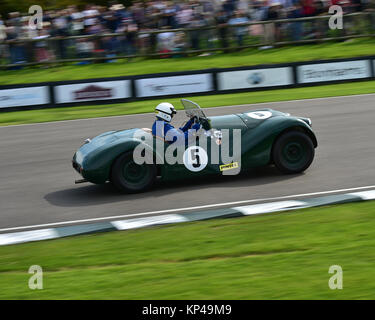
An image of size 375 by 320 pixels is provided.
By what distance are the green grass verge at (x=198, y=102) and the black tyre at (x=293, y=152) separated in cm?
795

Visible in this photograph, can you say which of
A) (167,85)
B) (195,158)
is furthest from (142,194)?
(167,85)

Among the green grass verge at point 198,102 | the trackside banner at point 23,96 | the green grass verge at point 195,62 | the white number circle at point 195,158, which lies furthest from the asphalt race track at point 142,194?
the green grass verge at point 195,62

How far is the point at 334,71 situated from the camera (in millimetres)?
20125

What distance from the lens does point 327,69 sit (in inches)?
792

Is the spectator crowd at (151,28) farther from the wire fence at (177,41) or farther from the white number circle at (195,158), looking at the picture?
the white number circle at (195,158)

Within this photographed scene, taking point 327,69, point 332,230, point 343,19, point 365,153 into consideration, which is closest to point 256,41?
point 343,19

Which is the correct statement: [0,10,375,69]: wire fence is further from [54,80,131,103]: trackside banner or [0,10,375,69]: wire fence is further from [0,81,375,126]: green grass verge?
[0,81,375,126]: green grass verge

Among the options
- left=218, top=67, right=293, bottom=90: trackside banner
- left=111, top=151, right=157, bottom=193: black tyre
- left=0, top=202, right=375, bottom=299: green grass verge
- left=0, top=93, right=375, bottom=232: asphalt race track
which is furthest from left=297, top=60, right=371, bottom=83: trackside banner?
left=0, top=202, right=375, bottom=299: green grass verge

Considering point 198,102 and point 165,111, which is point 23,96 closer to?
point 198,102

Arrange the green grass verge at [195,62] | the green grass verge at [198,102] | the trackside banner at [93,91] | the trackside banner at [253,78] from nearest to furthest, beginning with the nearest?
the green grass verge at [198,102]
the trackside banner at [93,91]
the trackside banner at [253,78]
the green grass verge at [195,62]

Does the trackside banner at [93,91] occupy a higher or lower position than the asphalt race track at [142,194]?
higher

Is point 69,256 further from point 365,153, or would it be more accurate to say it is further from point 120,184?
point 365,153

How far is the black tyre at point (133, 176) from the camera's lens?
32.2ft

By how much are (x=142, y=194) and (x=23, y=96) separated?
33.3ft
